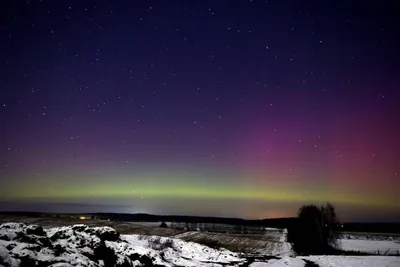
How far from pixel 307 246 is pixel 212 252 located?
2904 cm

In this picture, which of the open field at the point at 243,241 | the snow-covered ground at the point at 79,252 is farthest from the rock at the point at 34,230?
the open field at the point at 243,241

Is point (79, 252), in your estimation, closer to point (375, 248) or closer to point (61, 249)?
point (61, 249)

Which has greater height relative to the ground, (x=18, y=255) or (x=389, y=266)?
(x=18, y=255)

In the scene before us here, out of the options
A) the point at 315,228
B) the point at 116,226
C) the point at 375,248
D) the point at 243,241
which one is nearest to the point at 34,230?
the point at 243,241

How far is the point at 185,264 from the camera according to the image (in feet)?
Result: 77.8

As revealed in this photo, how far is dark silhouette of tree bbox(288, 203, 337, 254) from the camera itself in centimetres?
5484

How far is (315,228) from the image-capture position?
56031 millimetres

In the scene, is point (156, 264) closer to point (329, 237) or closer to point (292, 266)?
point (292, 266)

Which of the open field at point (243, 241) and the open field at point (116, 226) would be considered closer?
the open field at point (243, 241)

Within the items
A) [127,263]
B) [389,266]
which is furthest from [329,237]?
[127,263]

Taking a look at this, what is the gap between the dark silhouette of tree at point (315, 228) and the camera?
2159 inches

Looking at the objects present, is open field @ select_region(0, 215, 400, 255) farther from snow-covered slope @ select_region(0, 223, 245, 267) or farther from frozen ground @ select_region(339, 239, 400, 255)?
snow-covered slope @ select_region(0, 223, 245, 267)

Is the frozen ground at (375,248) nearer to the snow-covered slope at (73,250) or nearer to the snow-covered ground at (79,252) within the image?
the snow-covered ground at (79,252)

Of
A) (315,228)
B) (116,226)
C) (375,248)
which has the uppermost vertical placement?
(315,228)
